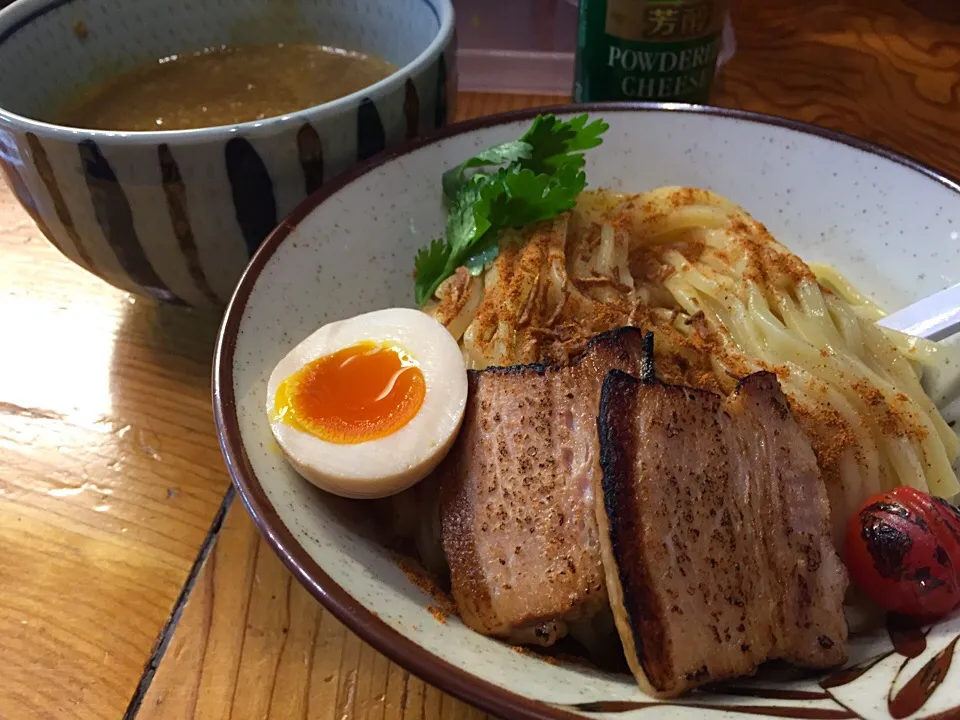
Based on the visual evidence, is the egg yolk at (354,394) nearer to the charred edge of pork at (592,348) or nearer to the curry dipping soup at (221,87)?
the charred edge of pork at (592,348)

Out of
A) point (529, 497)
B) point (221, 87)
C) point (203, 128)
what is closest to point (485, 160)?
point (203, 128)

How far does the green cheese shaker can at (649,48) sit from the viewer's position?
6.86 ft

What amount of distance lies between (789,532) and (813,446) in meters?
0.29

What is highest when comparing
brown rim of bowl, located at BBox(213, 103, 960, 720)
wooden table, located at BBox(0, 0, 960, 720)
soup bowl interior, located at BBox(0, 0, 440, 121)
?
soup bowl interior, located at BBox(0, 0, 440, 121)

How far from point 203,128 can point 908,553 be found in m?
1.55

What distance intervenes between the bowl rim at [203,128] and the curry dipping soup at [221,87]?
21cm

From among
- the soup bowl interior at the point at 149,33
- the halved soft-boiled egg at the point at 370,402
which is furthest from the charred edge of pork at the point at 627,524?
the soup bowl interior at the point at 149,33

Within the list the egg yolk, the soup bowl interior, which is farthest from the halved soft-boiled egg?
the soup bowl interior

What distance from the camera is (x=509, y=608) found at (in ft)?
3.86

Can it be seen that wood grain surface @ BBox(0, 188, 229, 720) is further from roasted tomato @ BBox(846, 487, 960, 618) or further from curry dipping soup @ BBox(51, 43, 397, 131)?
roasted tomato @ BBox(846, 487, 960, 618)

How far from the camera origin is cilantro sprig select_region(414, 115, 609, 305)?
1.71 metres

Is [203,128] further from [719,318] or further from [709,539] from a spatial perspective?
[709,539]

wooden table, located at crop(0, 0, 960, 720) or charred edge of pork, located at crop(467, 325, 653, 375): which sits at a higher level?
charred edge of pork, located at crop(467, 325, 653, 375)

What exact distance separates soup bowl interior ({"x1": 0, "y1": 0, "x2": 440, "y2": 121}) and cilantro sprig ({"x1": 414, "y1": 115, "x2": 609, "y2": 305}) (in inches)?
14.1
